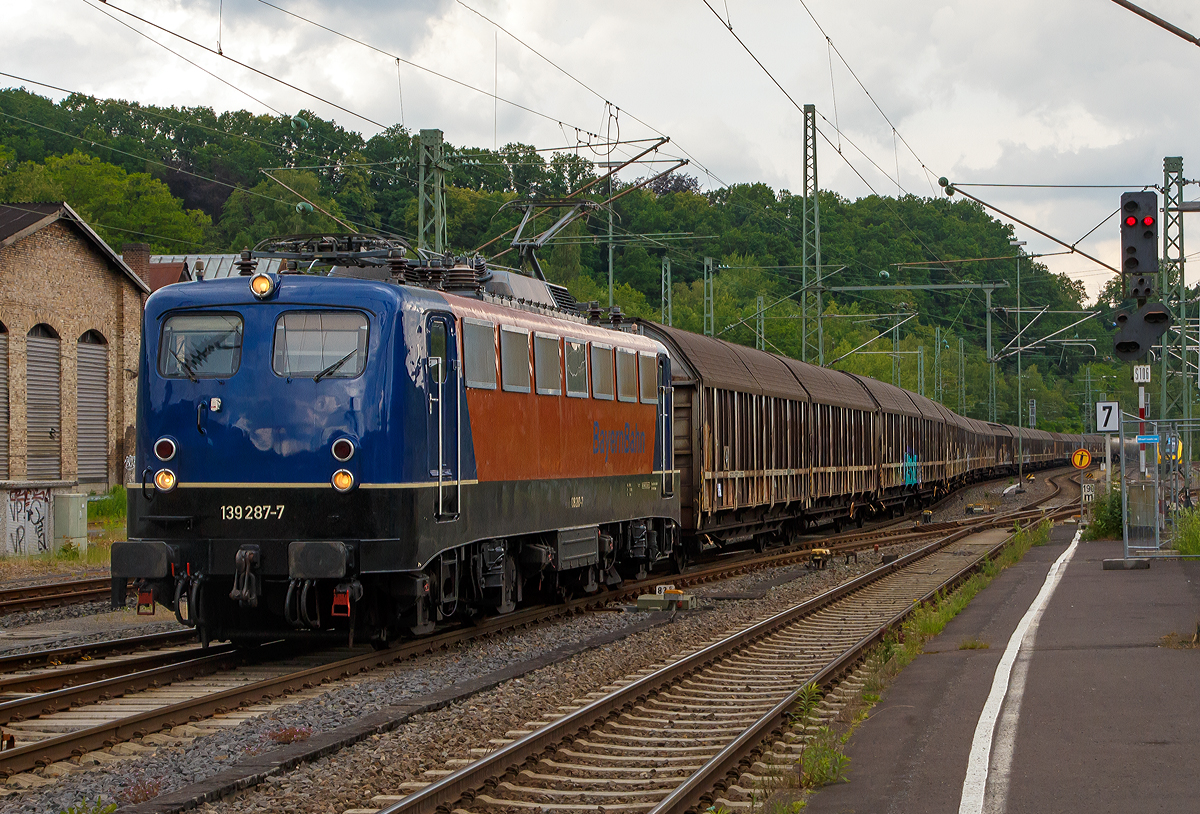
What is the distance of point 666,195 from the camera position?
79.6 m

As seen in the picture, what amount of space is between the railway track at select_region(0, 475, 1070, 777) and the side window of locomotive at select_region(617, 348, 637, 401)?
4147mm

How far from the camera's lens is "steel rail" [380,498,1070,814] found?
727 cm

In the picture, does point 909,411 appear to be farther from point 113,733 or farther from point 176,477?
point 113,733

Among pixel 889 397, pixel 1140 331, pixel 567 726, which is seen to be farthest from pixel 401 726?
pixel 889 397

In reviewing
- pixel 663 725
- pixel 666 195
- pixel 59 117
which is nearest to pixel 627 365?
pixel 663 725

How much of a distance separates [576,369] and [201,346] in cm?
492

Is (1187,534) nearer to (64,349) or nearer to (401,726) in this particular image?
(401,726)

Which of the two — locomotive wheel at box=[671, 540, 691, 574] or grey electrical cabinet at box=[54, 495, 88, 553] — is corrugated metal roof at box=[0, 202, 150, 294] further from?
locomotive wheel at box=[671, 540, 691, 574]

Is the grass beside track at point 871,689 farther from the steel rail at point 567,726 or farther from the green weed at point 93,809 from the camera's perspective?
the green weed at point 93,809

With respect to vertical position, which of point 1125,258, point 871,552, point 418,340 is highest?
point 1125,258

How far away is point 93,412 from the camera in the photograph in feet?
118

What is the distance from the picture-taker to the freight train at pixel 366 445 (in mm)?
11602

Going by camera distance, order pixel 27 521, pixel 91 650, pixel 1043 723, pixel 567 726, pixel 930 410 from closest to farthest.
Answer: pixel 1043 723
pixel 567 726
pixel 91 650
pixel 27 521
pixel 930 410

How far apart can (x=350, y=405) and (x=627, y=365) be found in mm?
6418
